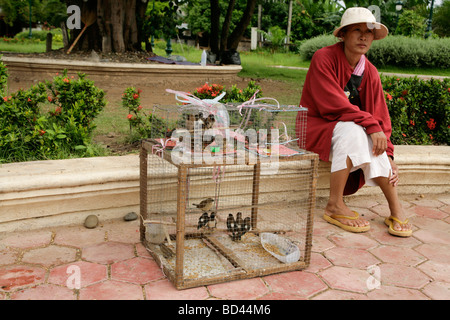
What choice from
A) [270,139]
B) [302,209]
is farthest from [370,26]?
[302,209]

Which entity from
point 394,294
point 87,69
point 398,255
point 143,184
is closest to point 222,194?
point 143,184

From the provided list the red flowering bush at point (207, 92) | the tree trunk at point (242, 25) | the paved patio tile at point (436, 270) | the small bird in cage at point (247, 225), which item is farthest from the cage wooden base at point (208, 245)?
the tree trunk at point (242, 25)

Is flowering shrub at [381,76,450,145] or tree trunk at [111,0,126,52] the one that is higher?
tree trunk at [111,0,126,52]

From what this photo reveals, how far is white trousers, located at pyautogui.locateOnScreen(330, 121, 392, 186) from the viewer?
287 centimetres

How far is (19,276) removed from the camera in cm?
225

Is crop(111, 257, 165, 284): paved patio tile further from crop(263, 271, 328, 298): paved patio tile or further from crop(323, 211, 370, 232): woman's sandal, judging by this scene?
crop(323, 211, 370, 232): woman's sandal

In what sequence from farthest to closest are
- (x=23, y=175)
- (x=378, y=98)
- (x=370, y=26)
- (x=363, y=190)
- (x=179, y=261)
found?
1. (x=363, y=190)
2. (x=378, y=98)
3. (x=370, y=26)
4. (x=23, y=175)
5. (x=179, y=261)

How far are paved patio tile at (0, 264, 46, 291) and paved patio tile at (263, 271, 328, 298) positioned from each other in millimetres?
1171

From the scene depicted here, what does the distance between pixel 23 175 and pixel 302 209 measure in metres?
2.03

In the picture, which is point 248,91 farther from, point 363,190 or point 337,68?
point 363,190

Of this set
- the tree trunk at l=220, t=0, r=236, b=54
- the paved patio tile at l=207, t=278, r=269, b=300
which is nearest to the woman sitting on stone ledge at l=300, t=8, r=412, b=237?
the paved patio tile at l=207, t=278, r=269, b=300

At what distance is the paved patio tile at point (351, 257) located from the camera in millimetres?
2600

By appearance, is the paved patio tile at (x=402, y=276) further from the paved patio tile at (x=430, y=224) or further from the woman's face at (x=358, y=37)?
the woman's face at (x=358, y=37)

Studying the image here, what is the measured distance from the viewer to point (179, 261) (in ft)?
7.07
